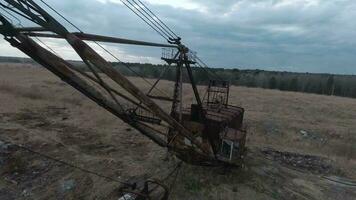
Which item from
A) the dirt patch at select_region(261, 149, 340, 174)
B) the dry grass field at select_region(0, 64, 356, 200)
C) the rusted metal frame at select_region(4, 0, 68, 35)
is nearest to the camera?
the rusted metal frame at select_region(4, 0, 68, 35)

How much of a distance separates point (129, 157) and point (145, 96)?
32.9ft

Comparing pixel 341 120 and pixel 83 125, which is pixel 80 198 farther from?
pixel 341 120

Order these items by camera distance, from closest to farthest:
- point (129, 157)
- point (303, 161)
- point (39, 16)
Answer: point (39, 16) < point (129, 157) < point (303, 161)

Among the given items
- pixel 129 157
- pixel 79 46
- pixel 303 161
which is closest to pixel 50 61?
pixel 79 46

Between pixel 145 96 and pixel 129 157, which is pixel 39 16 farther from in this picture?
pixel 129 157

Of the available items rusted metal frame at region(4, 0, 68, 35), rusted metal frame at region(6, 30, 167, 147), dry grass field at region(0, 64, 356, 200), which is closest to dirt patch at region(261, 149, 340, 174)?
dry grass field at region(0, 64, 356, 200)

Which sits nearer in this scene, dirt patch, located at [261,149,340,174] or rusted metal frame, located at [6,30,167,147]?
rusted metal frame, located at [6,30,167,147]

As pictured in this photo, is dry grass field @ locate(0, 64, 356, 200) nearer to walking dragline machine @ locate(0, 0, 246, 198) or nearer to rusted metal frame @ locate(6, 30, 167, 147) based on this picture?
walking dragline machine @ locate(0, 0, 246, 198)

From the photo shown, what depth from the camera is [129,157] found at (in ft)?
66.5

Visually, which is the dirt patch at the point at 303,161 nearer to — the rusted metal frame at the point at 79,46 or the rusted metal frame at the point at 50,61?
the rusted metal frame at the point at 79,46

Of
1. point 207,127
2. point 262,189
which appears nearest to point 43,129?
A: point 207,127

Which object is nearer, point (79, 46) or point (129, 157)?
point (79, 46)

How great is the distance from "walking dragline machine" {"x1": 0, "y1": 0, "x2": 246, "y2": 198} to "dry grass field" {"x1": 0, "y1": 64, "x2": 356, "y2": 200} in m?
1.52

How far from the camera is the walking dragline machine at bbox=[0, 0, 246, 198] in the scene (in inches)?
345
